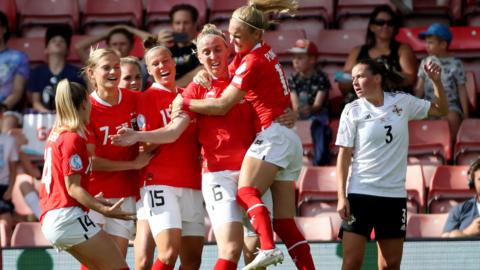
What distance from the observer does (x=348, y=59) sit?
1199 cm

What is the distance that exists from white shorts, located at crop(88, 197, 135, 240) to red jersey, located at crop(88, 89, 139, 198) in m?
0.06

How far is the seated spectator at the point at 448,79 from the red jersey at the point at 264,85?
398cm

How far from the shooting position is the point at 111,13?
13586mm

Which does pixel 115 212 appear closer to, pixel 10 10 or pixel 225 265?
pixel 225 265

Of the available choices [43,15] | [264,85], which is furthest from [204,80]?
[43,15]

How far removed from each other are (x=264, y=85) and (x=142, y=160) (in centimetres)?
93

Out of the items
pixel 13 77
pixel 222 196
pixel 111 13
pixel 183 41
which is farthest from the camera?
pixel 111 13

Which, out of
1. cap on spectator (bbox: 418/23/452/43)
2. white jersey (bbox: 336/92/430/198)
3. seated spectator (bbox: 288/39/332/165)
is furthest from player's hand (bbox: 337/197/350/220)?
cap on spectator (bbox: 418/23/452/43)

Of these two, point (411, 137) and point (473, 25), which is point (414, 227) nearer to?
point (411, 137)

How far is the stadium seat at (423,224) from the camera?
10.3m

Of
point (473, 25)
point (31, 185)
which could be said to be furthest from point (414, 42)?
point (31, 185)

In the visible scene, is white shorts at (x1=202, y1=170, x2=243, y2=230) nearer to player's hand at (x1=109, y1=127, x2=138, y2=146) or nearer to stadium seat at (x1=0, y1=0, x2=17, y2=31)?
player's hand at (x1=109, y1=127, x2=138, y2=146)

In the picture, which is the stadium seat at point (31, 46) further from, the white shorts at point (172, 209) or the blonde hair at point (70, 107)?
the blonde hair at point (70, 107)

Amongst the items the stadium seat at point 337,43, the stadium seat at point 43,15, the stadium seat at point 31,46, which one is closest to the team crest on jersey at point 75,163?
the stadium seat at point 337,43
